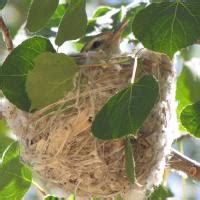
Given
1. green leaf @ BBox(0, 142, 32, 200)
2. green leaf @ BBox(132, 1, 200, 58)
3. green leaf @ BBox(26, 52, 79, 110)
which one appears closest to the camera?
green leaf @ BBox(132, 1, 200, 58)

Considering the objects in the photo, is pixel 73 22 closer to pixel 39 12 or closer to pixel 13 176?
pixel 39 12

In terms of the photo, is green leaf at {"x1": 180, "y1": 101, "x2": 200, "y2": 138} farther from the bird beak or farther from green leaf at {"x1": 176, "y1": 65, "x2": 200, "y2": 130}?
the bird beak

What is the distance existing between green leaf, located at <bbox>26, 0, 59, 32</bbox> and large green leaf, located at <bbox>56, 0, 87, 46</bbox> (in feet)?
0.10

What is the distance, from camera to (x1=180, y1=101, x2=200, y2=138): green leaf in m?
1.15

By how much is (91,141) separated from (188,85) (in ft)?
0.78

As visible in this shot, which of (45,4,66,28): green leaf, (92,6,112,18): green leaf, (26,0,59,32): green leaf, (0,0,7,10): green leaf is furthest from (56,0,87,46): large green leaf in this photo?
(92,6,112,18): green leaf

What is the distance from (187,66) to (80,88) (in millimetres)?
228

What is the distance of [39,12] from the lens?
1228 mm

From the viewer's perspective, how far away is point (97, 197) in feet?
4.65

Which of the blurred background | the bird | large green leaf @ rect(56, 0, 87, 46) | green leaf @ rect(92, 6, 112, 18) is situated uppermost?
large green leaf @ rect(56, 0, 87, 46)

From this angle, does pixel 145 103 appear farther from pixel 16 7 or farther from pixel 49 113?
pixel 16 7

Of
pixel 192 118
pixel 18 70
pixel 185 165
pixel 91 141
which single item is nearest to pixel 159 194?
pixel 185 165

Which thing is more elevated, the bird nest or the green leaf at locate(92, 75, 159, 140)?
the green leaf at locate(92, 75, 159, 140)


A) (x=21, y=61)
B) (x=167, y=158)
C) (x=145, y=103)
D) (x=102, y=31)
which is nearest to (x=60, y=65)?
(x=21, y=61)
